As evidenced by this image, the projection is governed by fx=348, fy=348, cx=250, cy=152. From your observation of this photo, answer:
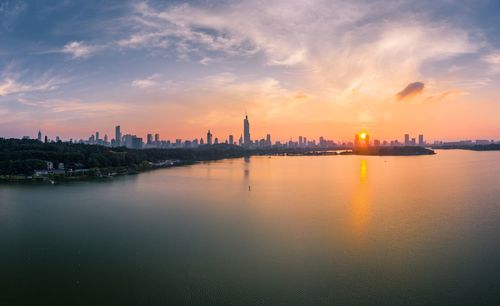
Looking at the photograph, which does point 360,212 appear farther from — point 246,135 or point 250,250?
point 246,135

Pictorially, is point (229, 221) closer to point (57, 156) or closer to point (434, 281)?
point (434, 281)

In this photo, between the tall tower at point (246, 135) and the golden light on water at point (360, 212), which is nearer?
the golden light on water at point (360, 212)

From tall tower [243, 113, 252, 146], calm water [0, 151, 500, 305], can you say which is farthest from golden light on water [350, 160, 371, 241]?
tall tower [243, 113, 252, 146]

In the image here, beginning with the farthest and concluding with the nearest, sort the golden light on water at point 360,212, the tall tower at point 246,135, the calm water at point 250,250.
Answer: the tall tower at point 246,135, the golden light on water at point 360,212, the calm water at point 250,250

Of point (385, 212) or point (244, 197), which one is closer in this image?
point (385, 212)

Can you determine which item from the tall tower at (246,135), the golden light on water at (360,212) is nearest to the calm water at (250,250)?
the golden light on water at (360,212)

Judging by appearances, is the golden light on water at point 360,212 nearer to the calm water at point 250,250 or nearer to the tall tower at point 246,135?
the calm water at point 250,250

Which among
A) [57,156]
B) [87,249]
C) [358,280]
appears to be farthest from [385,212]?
[57,156]

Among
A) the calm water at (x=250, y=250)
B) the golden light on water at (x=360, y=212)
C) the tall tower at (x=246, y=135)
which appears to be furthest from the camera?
the tall tower at (x=246, y=135)
